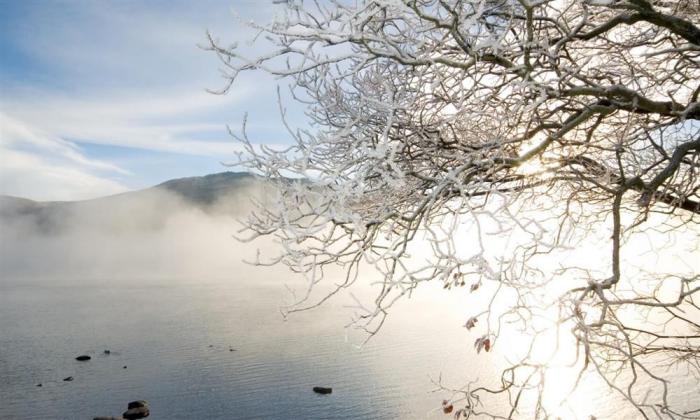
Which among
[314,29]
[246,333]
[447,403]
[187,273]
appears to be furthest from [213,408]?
[187,273]

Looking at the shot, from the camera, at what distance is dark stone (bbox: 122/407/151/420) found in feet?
85.3

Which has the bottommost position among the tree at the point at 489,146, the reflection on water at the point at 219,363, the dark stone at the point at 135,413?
the dark stone at the point at 135,413

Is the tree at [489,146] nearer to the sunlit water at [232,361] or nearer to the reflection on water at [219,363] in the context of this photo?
the sunlit water at [232,361]

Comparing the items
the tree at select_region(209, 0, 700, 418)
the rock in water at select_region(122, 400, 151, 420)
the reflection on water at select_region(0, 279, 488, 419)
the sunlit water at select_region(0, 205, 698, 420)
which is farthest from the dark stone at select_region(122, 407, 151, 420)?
the tree at select_region(209, 0, 700, 418)

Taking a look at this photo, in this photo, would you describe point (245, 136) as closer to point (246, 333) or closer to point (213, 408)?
point (213, 408)

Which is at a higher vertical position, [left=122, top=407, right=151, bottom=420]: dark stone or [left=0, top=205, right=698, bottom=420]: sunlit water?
[left=0, top=205, right=698, bottom=420]: sunlit water

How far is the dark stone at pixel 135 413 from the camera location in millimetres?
25984

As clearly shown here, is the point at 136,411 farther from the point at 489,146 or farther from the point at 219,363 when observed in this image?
the point at 489,146

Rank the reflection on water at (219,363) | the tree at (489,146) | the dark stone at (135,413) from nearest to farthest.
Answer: the tree at (489,146) → the dark stone at (135,413) → the reflection on water at (219,363)

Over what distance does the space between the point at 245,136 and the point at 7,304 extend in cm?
6949

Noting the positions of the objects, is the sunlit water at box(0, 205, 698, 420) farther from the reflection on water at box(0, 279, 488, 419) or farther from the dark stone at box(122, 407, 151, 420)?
the dark stone at box(122, 407, 151, 420)

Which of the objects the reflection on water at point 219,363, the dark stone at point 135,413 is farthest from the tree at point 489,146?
the dark stone at point 135,413

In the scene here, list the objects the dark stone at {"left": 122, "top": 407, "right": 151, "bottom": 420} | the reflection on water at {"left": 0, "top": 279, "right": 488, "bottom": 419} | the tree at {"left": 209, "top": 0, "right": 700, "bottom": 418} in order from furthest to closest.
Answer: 1. the reflection on water at {"left": 0, "top": 279, "right": 488, "bottom": 419}
2. the dark stone at {"left": 122, "top": 407, "right": 151, "bottom": 420}
3. the tree at {"left": 209, "top": 0, "right": 700, "bottom": 418}

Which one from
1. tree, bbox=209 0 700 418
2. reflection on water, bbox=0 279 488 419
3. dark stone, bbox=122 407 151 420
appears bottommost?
dark stone, bbox=122 407 151 420
